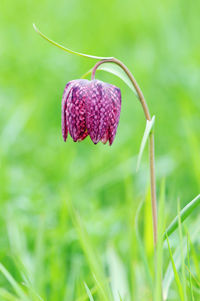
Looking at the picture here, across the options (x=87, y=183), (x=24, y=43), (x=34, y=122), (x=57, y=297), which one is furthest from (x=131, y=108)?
(x=57, y=297)

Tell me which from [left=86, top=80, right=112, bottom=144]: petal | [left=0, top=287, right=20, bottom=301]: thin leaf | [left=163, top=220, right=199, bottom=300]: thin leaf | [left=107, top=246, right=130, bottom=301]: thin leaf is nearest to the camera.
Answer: [left=0, top=287, right=20, bottom=301]: thin leaf

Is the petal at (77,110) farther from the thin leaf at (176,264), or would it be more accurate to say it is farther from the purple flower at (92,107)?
the thin leaf at (176,264)

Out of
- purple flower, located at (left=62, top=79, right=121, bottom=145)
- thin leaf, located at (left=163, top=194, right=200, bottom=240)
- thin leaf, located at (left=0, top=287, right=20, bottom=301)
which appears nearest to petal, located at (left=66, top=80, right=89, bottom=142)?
purple flower, located at (left=62, top=79, right=121, bottom=145)

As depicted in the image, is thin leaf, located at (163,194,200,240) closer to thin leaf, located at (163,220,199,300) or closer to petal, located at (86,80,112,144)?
thin leaf, located at (163,220,199,300)

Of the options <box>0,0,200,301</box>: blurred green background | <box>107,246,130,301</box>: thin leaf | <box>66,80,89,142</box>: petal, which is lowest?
<box>107,246,130,301</box>: thin leaf

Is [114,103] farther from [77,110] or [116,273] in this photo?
[116,273]

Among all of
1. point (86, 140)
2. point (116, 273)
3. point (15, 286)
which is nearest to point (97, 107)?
point (15, 286)

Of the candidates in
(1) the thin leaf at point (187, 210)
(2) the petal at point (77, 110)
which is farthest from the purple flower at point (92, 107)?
(1) the thin leaf at point (187, 210)
